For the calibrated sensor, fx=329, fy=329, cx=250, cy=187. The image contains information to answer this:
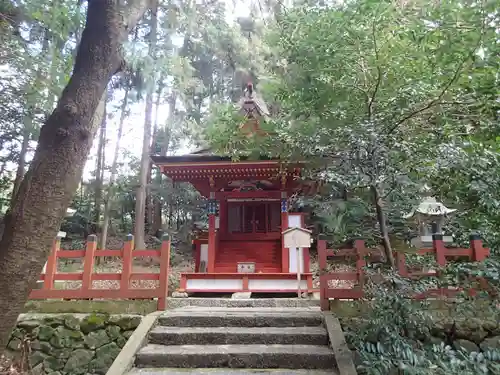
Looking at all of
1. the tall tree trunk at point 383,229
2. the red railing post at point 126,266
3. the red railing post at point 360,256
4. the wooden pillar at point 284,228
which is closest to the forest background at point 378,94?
the tall tree trunk at point 383,229

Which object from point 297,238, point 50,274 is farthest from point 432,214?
point 50,274

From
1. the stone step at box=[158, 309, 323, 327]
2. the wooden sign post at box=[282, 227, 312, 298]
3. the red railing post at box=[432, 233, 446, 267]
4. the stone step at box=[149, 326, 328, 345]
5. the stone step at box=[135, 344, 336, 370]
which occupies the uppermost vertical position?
the wooden sign post at box=[282, 227, 312, 298]

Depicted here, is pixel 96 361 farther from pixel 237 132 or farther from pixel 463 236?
pixel 463 236

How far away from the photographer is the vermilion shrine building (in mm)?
6941

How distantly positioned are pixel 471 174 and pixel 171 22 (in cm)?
384

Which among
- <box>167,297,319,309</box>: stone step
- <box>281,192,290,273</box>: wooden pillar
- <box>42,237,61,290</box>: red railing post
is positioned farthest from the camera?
<box>281,192,290,273</box>: wooden pillar

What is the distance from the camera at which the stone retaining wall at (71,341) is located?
416 centimetres

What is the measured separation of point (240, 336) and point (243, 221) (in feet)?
17.7

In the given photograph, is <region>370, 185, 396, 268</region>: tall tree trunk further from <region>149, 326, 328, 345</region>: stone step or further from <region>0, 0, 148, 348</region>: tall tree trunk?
<region>0, 0, 148, 348</region>: tall tree trunk

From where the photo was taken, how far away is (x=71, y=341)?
14.0 feet

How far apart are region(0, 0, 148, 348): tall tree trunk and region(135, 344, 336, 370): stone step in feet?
7.38

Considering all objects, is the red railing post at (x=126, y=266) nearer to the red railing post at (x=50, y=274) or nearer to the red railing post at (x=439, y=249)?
the red railing post at (x=50, y=274)

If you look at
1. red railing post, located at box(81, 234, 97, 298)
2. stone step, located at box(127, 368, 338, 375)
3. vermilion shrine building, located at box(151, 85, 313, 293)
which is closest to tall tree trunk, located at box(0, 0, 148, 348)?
stone step, located at box(127, 368, 338, 375)

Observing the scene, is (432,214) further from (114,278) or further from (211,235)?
(114,278)
